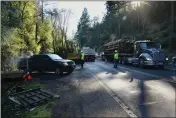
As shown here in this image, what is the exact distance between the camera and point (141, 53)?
28.0 metres

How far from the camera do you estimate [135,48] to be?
29.8 m

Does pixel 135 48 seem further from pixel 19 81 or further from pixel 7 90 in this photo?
pixel 7 90

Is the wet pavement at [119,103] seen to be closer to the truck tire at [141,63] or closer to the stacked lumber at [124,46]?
the truck tire at [141,63]

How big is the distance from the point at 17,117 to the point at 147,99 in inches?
175

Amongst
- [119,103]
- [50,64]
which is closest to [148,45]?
[50,64]

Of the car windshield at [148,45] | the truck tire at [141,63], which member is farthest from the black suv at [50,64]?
the car windshield at [148,45]

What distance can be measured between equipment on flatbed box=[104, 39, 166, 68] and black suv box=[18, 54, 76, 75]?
7692mm

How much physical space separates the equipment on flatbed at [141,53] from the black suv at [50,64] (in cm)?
769

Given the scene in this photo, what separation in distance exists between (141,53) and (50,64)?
10.3 m

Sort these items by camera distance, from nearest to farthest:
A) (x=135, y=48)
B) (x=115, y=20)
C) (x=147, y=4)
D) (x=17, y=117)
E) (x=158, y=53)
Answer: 1. (x=17, y=117)
2. (x=158, y=53)
3. (x=135, y=48)
4. (x=147, y=4)
5. (x=115, y=20)

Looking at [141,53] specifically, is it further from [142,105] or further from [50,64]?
[142,105]

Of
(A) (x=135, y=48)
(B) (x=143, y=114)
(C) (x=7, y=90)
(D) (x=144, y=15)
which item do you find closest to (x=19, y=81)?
(C) (x=7, y=90)

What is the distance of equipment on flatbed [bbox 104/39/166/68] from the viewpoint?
25.8m

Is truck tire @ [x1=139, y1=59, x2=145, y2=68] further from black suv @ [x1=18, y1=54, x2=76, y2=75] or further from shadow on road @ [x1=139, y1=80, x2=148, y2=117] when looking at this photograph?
shadow on road @ [x1=139, y1=80, x2=148, y2=117]
